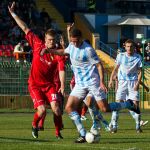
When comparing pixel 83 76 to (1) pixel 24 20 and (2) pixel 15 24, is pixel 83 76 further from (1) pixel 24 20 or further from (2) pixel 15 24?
(1) pixel 24 20

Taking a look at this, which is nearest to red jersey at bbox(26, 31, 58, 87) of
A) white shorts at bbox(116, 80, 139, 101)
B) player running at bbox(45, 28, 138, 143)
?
player running at bbox(45, 28, 138, 143)

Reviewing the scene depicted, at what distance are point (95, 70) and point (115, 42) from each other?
1337 inches

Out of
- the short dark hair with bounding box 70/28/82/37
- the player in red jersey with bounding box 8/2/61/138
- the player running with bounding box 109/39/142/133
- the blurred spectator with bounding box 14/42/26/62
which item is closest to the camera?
the short dark hair with bounding box 70/28/82/37

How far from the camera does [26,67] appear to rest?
107 feet

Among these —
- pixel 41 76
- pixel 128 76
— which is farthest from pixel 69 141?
pixel 128 76

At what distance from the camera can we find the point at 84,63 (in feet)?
49.9

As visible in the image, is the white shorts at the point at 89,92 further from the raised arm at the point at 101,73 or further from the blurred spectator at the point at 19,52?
the blurred spectator at the point at 19,52

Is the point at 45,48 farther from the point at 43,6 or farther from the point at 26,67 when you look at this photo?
the point at 43,6

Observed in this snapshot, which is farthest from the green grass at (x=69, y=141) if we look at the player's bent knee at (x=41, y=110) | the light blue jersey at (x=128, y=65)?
the light blue jersey at (x=128, y=65)

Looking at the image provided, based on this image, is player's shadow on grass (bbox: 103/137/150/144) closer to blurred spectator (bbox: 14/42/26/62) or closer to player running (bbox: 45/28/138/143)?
player running (bbox: 45/28/138/143)

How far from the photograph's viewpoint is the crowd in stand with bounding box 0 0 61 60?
40.7m

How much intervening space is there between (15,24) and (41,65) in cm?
2583

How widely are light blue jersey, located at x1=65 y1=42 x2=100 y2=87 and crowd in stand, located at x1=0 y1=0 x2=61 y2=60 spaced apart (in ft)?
78.6

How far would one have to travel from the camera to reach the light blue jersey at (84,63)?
15109 mm
